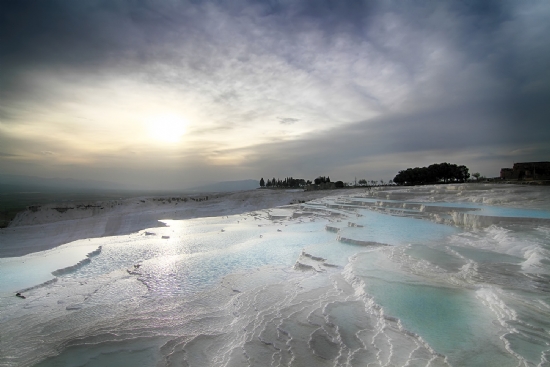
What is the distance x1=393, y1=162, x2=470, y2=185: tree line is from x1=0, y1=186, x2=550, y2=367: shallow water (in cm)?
4263

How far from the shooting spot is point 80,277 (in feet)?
22.5

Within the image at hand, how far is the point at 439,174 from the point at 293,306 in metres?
50.8

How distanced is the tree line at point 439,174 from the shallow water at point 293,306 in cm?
4263

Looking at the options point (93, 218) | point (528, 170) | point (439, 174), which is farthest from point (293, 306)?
point (439, 174)

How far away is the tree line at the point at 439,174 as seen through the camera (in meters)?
45.8

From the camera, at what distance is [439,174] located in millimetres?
46094

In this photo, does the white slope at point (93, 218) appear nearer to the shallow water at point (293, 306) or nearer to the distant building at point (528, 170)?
the shallow water at point (293, 306)

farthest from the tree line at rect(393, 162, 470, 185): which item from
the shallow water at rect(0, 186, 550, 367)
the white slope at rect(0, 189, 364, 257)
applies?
the shallow water at rect(0, 186, 550, 367)

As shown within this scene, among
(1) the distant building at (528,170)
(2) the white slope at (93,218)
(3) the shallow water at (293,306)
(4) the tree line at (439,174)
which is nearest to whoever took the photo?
(3) the shallow water at (293,306)

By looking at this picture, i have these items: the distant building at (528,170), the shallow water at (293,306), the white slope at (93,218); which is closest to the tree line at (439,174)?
the distant building at (528,170)

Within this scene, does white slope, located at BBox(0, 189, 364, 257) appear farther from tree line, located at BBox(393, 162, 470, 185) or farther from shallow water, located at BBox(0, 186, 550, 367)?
tree line, located at BBox(393, 162, 470, 185)

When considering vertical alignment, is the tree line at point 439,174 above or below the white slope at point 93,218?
above

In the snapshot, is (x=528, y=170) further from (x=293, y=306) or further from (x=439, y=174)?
(x=293, y=306)

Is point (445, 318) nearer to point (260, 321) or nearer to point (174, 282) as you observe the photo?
point (260, 321)
